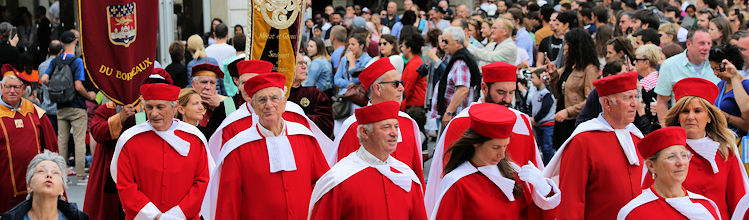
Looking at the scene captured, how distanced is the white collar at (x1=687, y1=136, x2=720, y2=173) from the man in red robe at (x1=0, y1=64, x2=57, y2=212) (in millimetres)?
5496

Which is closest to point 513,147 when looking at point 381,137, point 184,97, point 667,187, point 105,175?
point 667,187

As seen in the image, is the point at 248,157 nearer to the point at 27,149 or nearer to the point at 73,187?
the point at 27,149

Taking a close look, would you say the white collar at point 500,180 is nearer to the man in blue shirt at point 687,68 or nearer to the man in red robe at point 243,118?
the man in red robe at point 243,118

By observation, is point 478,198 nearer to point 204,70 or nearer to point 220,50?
point 204,70

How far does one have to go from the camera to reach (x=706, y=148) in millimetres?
5699

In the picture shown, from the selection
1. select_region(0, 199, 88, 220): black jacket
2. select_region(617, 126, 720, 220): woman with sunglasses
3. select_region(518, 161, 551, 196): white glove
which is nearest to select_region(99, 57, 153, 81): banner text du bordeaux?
select_region(0, 199, 88, 220): black jacket

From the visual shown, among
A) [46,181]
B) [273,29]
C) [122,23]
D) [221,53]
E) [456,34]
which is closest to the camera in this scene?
[122,23]

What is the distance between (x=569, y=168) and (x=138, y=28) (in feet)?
10.0

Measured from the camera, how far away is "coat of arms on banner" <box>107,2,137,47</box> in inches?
250

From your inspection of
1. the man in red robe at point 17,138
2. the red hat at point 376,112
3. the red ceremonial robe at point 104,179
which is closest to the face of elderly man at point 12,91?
the man in red robe at point 17,138

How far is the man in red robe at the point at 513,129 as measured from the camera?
19.2ft

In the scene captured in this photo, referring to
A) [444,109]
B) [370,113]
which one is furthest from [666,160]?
[444,109]

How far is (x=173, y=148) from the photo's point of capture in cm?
619

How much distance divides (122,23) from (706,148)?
3.81 metres
